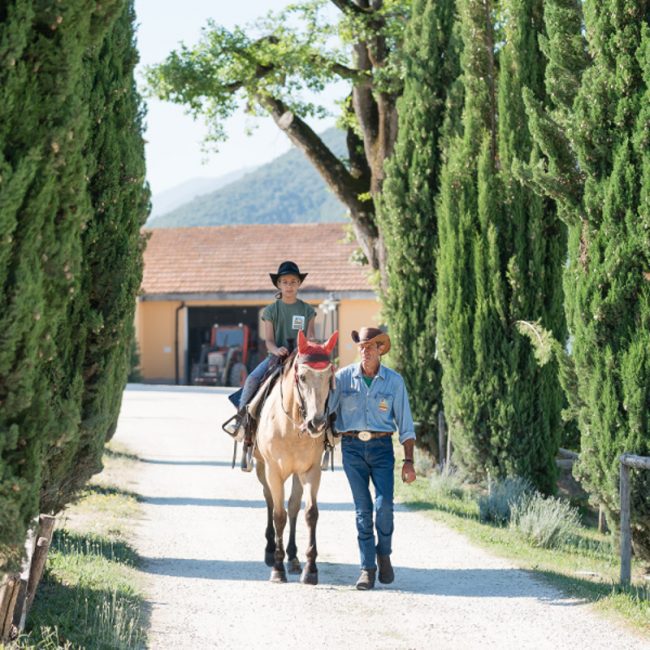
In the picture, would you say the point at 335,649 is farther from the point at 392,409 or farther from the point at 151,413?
the point at 151,413

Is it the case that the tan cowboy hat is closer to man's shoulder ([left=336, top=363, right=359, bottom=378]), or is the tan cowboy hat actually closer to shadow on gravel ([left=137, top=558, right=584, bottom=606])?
man's shoulder ([left=336, top=363, right=359, bottom=378])

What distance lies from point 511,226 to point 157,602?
8070 millimetres

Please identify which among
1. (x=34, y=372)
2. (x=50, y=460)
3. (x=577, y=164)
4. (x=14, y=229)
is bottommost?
(x=50, y=460)

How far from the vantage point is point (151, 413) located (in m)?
27.2

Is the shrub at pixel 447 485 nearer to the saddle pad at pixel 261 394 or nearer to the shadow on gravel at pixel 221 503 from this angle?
the shadow on gravel at pixel 221 503

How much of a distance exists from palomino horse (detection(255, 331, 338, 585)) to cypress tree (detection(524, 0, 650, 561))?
2.66 meters

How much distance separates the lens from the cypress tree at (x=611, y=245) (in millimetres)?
9828

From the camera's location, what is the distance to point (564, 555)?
11438 mm

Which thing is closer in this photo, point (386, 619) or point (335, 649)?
point (335, 649)

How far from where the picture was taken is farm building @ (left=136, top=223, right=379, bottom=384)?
127ft

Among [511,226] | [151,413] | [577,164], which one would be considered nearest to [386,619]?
[577,164]

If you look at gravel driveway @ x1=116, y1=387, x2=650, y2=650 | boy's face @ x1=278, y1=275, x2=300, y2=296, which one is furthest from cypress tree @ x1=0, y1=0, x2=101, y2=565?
boy's face @ x1=278, y1=275, x2=300, y2=296

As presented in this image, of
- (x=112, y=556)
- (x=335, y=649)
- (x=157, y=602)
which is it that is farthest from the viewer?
(x=112, y=556)

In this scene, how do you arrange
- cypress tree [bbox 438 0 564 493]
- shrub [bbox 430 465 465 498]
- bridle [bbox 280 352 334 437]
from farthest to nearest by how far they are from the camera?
shrub [bbox 430 465 465 498]
cypress tree [bbox 438 0 564 493]
bridle [bbox 280 352 334 437]
